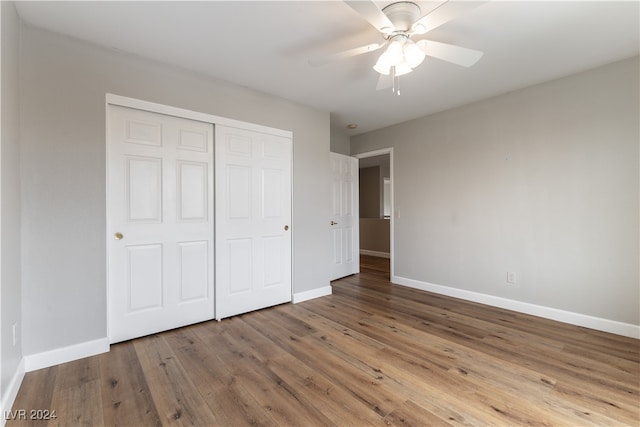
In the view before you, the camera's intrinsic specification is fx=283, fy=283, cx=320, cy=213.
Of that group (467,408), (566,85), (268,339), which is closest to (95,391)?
(268,339)

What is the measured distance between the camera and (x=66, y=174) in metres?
2.11

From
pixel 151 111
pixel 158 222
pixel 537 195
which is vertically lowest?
pixel 158 222

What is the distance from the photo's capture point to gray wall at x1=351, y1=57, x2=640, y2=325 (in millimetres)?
2553

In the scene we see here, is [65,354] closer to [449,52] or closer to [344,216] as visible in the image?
[449,52]

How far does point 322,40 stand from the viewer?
2.20 meters

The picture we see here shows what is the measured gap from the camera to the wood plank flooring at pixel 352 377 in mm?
1565

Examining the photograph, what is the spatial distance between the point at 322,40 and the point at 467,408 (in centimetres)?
266

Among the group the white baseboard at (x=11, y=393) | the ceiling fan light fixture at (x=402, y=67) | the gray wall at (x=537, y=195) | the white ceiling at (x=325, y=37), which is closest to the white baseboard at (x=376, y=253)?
the gray wall at (x=537, y=195)

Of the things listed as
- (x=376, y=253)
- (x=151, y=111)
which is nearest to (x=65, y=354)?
(x=151, y=111)

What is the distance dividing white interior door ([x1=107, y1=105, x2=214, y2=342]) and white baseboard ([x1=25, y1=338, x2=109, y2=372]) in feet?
0.38

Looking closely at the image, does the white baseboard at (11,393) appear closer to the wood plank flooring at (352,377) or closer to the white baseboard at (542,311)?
the wood plank flooring at (352,377)

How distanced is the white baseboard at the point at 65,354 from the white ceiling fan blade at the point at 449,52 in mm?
3226

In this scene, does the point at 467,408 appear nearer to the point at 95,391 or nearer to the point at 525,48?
the point at 95,391

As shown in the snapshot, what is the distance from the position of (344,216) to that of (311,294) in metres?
1.60
